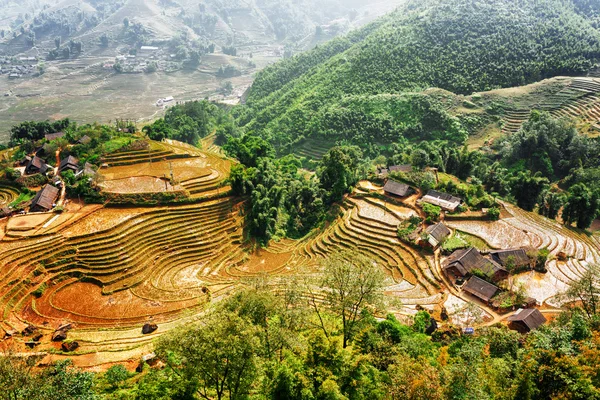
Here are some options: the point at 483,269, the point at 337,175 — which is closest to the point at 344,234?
the point at 337,175

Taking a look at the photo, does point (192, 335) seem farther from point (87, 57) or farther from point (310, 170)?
point (87, 57)

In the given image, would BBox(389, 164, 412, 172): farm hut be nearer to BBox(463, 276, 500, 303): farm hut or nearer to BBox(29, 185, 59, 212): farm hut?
BBox(463, 276, 500, 303): farm hut

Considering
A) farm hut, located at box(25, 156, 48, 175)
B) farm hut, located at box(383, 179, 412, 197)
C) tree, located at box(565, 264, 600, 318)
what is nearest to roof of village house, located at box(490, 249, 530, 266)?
tree, located at box(565, 264, 600, 318)

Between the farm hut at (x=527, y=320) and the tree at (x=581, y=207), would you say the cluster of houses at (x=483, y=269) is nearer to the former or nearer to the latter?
the farm hut at (x=527, y=320)

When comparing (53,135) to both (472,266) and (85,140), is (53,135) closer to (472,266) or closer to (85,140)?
(85,140)

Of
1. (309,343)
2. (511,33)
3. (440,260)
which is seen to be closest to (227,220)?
(440,260)

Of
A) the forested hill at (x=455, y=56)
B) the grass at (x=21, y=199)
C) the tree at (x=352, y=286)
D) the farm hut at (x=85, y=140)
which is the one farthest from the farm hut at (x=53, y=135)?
the tree at (x=352, y=286)
